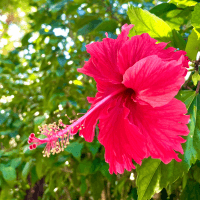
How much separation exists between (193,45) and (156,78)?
174 millimetres

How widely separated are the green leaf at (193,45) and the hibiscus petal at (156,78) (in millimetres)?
148

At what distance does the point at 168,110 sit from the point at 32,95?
238 cm

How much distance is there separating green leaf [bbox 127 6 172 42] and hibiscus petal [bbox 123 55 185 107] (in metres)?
0.17

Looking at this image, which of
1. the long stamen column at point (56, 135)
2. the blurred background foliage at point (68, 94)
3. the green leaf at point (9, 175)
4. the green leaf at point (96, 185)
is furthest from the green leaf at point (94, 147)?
the long stamen column at point (56, 135)

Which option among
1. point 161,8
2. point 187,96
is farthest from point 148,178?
point 161,8

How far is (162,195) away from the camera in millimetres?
1074

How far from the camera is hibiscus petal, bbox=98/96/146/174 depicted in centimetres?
45

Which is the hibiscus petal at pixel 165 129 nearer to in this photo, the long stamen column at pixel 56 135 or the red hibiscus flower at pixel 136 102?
the red hibiscus flower at pixel 136 102

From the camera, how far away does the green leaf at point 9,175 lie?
1247mm

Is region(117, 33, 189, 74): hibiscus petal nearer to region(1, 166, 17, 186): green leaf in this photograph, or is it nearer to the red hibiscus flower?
the red hibiscus flower

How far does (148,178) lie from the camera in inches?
21.3

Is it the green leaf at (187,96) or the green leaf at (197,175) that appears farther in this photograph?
the green leaf at (197,175)

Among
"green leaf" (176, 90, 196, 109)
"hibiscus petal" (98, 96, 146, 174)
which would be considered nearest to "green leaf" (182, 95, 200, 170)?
"green leaf" (176, 90, 196, 109)

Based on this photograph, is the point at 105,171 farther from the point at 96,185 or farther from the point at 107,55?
the point at 107,55
